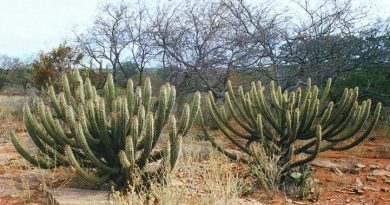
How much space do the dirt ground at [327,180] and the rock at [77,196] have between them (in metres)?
0.16

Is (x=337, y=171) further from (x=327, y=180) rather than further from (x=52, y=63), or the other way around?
(x=52, y=63)

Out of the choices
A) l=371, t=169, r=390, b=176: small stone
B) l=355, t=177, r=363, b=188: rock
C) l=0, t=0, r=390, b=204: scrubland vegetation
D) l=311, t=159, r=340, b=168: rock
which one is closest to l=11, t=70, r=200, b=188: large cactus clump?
l=0, t=0, r=390, b=204: scrubland vegetation

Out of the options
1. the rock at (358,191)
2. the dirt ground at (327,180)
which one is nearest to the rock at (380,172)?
the dirt ground at (327,180)

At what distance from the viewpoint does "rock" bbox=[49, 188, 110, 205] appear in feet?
15.7

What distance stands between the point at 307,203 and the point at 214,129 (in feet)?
23.9

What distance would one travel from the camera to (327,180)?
674 cm

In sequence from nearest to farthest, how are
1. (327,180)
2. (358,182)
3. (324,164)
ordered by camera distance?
(358,182)
(327,180)
(324,164)

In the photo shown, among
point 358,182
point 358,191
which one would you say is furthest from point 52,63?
point 358,191

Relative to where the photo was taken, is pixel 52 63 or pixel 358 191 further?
pixel 52 63

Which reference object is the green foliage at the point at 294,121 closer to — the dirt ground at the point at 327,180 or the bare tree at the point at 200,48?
the dirt ground at the point at 327,180

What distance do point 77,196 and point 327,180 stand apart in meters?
3.57

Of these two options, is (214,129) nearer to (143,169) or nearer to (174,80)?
(174,80)

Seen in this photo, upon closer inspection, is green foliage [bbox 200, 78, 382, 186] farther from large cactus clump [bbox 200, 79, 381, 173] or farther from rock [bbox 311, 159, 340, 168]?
rock [bbox 311, 159, 340, 168]

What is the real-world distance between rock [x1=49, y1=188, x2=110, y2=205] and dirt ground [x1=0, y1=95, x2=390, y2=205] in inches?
6.4
